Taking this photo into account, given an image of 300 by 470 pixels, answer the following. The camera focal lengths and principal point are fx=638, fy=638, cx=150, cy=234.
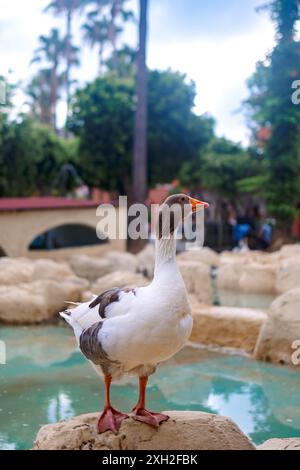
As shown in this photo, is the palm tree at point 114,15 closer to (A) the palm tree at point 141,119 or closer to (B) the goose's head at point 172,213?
(A) the palm tree at point 141,119

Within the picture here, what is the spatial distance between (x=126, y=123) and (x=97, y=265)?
9947 millimetres

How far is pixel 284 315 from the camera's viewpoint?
7.49m

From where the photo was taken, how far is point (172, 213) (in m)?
3.56

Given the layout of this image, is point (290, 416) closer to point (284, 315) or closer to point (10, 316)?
point (284, 315)

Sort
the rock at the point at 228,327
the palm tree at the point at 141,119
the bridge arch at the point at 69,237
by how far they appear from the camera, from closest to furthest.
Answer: the rock at the point at 228,327 → the palm tree at the point at 141,119 → the bridge arch at the point at 69,237

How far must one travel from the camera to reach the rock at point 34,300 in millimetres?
10672

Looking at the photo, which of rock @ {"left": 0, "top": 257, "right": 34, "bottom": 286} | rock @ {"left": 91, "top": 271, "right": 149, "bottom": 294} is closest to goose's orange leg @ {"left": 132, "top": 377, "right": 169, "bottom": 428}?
rock @ {"left": 91, "top": 271, "right": 149, "bottom": 294}

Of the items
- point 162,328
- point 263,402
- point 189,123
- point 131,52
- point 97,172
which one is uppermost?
point 131,52

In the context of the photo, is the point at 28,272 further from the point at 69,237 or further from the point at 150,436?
the point at 69,237

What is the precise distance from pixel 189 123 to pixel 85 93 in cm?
415

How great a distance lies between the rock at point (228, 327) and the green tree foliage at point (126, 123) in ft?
50.8

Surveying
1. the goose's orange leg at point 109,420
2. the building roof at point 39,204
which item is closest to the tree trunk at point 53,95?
the building roof at point 39,204

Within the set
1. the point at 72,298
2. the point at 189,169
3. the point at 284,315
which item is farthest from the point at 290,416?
the point at 189,169

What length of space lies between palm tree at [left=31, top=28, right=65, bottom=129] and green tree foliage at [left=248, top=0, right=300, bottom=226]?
877 inches
